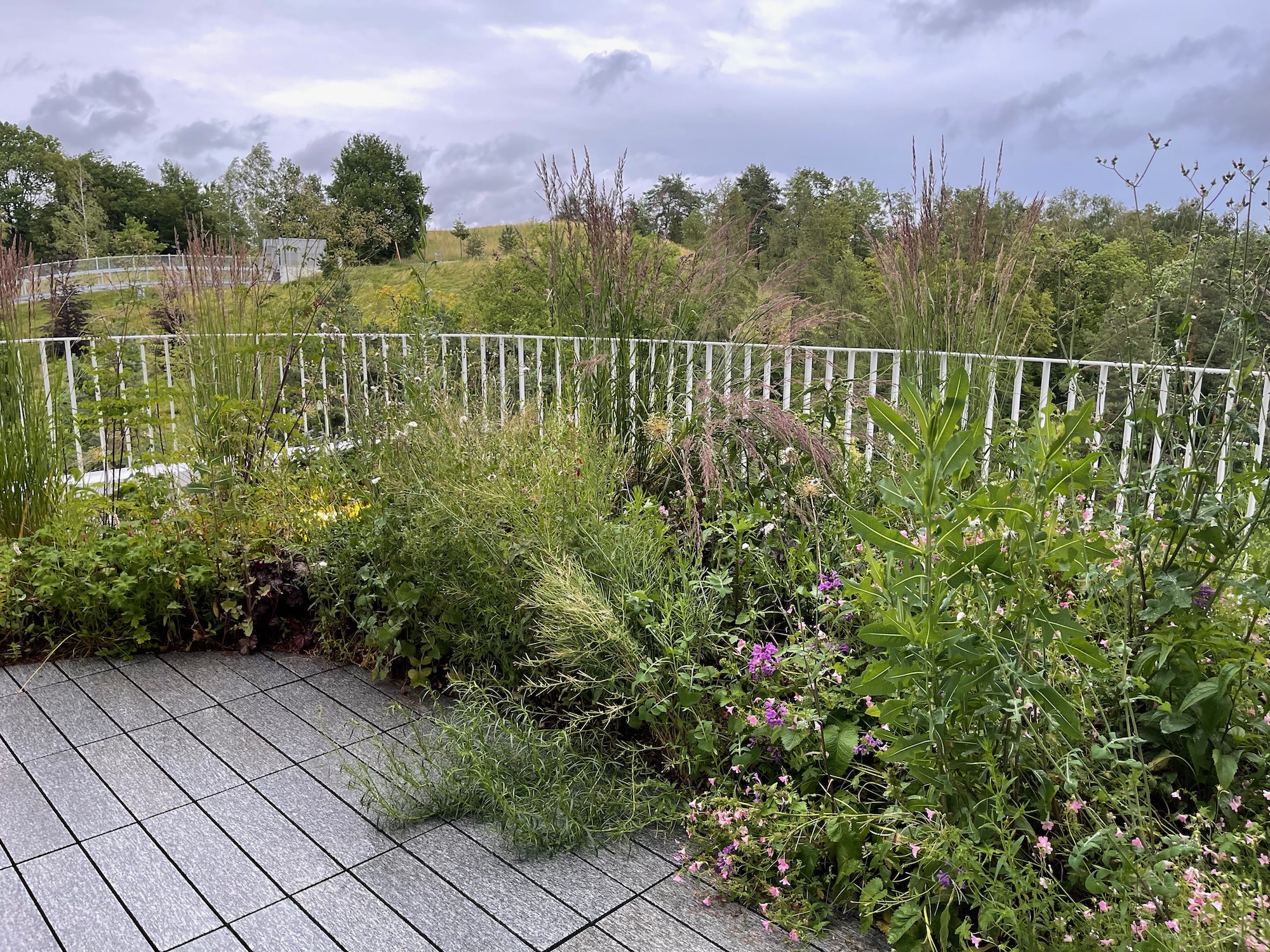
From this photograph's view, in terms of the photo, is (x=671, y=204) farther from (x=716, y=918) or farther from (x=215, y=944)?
(x=215, y=944)

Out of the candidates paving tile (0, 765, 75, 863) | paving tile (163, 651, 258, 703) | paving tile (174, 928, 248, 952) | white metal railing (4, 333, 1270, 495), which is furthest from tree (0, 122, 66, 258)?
paving tile (174, 928, 248, 952)

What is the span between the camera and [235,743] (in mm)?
2291

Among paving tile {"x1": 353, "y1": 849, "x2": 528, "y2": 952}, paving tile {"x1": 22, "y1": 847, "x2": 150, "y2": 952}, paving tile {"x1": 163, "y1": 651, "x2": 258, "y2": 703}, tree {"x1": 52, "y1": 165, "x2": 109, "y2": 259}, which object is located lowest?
paving tile {"x1": 163, "y1": 651, "x2": 258, "y2": 703}

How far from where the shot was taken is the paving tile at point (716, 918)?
1514 mm

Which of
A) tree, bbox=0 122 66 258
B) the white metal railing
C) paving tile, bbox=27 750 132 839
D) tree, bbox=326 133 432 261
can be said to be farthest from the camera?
tree, bbox=0 122 66 258

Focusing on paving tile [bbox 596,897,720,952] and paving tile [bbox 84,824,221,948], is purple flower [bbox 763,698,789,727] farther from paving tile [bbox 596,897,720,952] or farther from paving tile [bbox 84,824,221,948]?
paving tile [bbox 84,824,221,948]

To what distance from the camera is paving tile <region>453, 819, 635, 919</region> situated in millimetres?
1632

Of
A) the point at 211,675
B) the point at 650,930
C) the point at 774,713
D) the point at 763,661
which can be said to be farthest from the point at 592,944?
the point at 211,675

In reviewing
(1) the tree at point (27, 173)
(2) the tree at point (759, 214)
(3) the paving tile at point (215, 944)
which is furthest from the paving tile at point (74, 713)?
(1) the tree at point (27, 173)

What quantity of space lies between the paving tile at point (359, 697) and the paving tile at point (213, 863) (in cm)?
55

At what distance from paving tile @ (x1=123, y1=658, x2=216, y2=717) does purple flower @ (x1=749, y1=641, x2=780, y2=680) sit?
1.86 meters

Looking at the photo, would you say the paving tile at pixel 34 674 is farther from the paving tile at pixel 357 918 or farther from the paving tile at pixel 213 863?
the paving tile at pixel 357 918

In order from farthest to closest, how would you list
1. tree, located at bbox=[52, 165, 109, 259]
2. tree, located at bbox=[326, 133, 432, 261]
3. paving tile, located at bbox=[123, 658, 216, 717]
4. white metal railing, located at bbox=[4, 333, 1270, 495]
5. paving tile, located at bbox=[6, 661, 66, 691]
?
tree, located at bbox=[326, 133, 432, 261] < tree, located at bbox=[52, 165, 109, 259] < white metal railing, located at bbox=[4, 333, 1270, 495] < paving tile, located at bbox=[6, 661, 66, 691] < paving tile, located at bbox=[123, 658, 216, 717]

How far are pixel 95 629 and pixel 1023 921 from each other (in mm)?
3216
